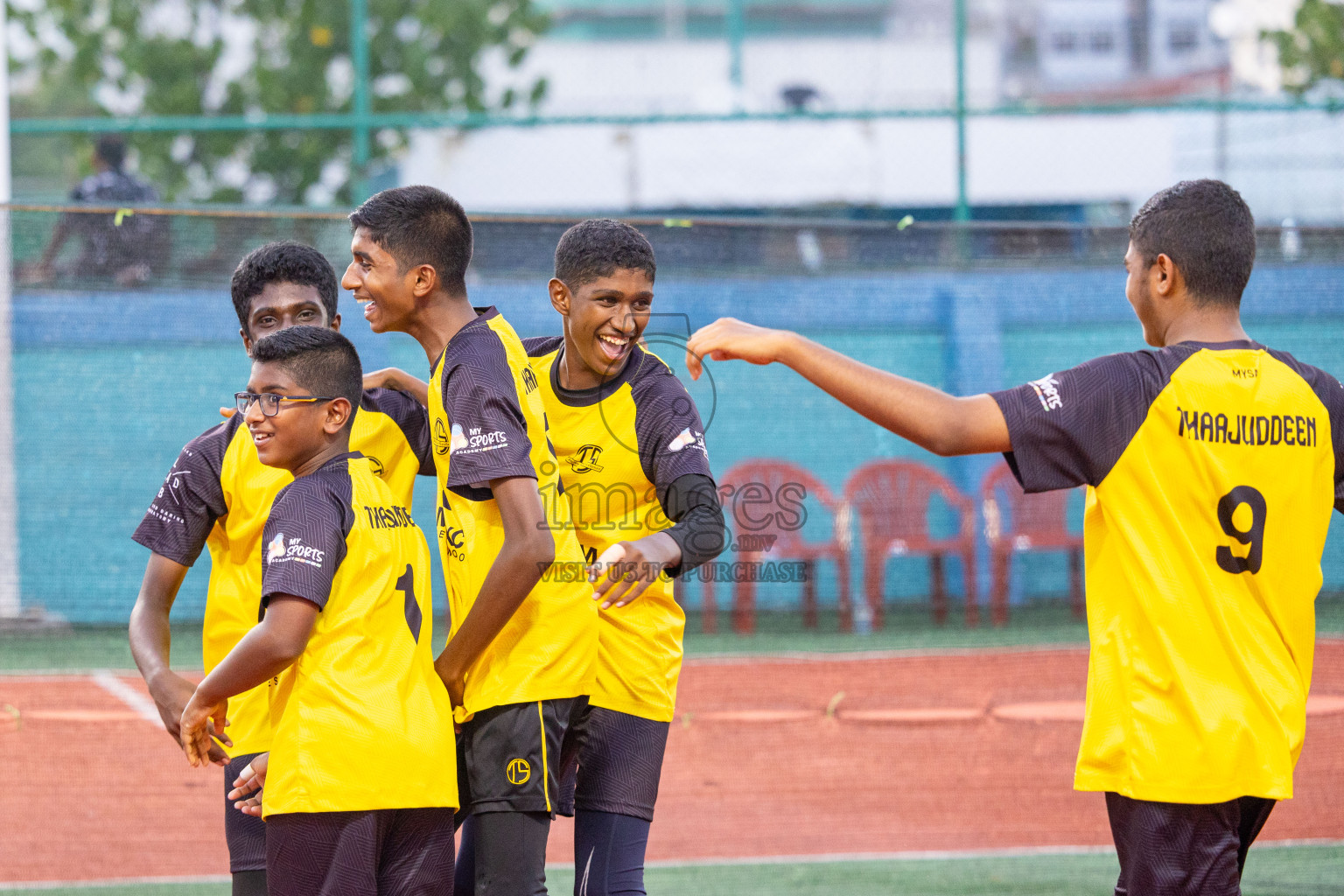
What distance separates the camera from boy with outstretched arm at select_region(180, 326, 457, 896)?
2.83 metres

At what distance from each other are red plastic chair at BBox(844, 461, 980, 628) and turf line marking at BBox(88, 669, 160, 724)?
450 centimetres

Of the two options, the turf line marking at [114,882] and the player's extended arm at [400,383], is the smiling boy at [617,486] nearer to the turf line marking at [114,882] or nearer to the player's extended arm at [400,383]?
the player's extended arm at [400,383]

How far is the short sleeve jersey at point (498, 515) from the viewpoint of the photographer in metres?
2.97

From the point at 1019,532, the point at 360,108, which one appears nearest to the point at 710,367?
the point at 1019,532

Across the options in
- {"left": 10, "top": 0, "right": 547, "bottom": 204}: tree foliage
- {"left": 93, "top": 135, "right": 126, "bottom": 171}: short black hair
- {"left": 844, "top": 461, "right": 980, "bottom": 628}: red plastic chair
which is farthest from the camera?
{"left": 10, "top": 0, "right": 547, "bottom": 204}: tree foliage

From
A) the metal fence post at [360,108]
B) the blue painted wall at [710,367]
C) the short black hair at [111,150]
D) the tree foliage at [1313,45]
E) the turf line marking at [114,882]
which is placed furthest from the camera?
the tree foliage at [1313,45]

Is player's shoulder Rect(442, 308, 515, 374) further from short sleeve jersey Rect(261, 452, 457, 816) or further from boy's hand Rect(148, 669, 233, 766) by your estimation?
boy's hand Rect(148, 669, 233, 766)

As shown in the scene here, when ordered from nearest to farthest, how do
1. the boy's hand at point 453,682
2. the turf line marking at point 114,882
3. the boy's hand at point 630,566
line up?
the boy's hand at point 630,566 < the boy's hand at point 453,682 < the turf line marking at point 114,882

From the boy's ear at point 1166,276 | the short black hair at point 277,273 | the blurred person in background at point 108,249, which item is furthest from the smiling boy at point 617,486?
the blurred person in background at point 108,249

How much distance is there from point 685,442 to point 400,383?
804mm

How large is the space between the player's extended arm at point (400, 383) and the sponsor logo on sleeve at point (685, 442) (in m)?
0.69

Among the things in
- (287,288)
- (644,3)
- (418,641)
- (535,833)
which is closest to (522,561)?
(418,641)

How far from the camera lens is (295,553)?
285cm

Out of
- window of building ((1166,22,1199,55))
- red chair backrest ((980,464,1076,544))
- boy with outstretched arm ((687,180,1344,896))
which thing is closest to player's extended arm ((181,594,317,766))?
boy with outstretched arm ((687,180,1344,896))
